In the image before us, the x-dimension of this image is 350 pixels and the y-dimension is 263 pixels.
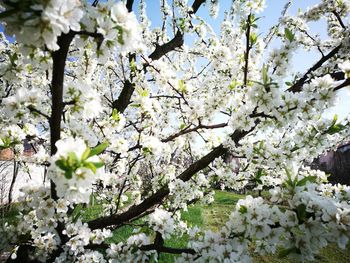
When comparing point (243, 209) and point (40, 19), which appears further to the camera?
point (243, 209)

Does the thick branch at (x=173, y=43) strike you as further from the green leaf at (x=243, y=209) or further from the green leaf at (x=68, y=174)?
the green leaf at (x=68, y=174)

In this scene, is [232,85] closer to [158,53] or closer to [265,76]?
[265,76]

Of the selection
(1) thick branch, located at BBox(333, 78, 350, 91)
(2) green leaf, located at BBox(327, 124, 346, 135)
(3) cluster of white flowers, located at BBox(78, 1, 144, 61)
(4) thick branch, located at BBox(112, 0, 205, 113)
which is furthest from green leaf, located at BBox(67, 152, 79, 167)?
(4) thick branch, located at BBox(112, 0, 205, 113)

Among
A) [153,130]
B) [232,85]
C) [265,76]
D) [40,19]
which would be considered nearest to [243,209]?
[265,76]

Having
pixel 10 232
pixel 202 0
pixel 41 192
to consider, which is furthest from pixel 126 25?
pixel 202 0

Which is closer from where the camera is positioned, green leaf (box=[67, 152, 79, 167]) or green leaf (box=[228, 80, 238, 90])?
green leaf (box=[67, 152, 79, 167])

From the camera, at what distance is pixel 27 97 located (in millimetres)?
2012

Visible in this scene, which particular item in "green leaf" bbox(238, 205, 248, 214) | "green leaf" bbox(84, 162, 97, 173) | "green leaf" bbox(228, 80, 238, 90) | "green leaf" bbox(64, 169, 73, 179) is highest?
"green leaf" bbox(228, 80, 238, 90)

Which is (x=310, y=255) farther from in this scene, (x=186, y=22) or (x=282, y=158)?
(x=186, y=22)

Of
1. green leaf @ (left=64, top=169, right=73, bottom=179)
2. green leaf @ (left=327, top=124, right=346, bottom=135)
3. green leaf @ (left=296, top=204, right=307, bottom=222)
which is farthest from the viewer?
green leaf @ (left=327, top=124, right=346, bottom=135)

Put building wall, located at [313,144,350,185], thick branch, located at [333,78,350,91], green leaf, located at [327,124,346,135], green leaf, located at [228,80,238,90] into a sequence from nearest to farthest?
thick branch, located at [333,78,350,91]
green leaf, located at [327,124,346,135]
green leaf, located at [228,80,238,90]
building wall, located at [313,144,350,185]

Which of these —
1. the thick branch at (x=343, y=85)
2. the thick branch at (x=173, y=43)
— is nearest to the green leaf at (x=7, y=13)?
the thick branch at (x=343, y=85)

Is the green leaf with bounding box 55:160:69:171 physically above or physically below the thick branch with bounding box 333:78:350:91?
below

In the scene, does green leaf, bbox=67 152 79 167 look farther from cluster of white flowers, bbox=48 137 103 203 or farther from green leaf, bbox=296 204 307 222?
green leaf, bbox=296 204 307 222
